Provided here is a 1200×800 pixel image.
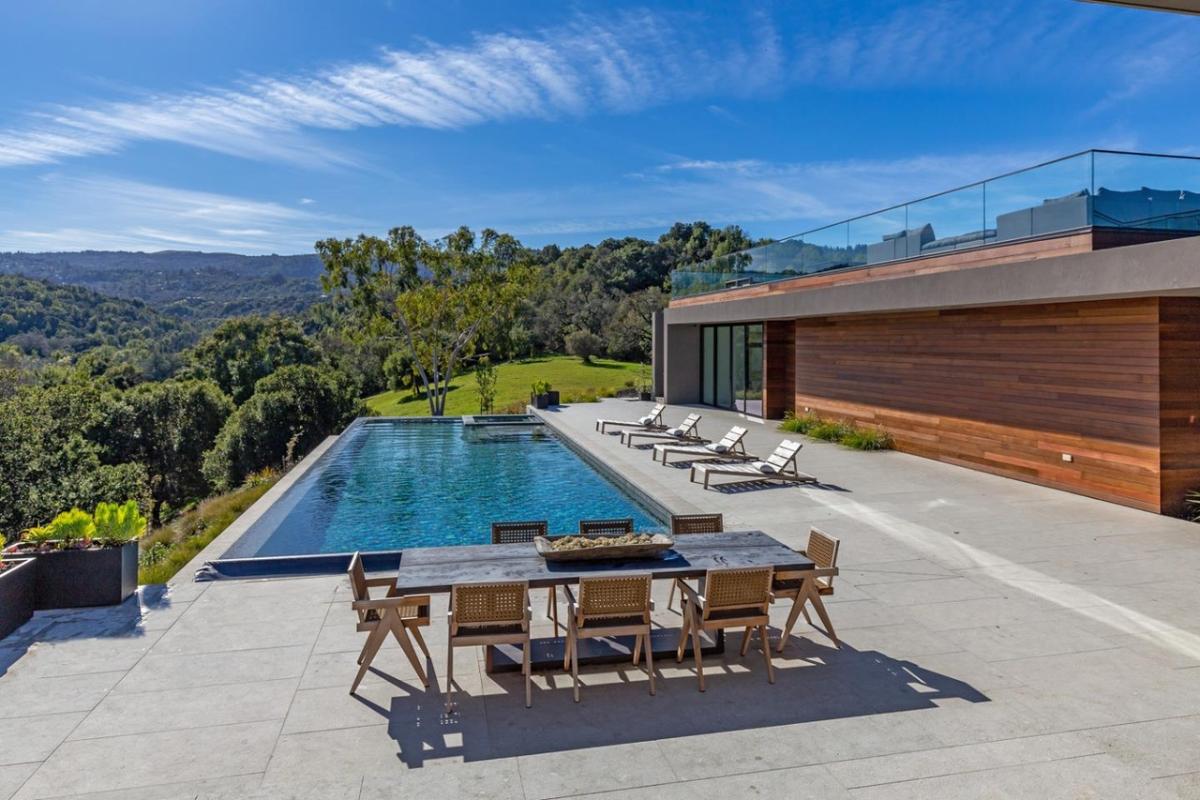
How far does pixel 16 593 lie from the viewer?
235 inches

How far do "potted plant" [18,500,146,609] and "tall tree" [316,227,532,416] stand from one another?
80.2 feet

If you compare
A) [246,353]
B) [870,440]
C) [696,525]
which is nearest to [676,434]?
[870,440]

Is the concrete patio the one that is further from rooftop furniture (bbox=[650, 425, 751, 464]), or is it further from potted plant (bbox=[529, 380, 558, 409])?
potted plant (bbox=[529, 380, 558, 409])

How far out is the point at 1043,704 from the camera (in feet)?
15.1

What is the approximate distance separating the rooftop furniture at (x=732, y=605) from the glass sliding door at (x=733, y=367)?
677 inches

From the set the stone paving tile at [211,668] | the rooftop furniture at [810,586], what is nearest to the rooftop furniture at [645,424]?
the rooftop furniture at [810,586]

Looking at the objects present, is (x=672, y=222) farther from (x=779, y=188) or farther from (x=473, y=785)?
(x=473, y=785)

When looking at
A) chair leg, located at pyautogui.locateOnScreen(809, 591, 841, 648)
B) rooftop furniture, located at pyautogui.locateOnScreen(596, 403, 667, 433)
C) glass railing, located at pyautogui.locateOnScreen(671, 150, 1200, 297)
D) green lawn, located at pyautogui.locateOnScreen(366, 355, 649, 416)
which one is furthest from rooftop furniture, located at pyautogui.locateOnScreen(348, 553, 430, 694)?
green lawn, located at pyautogui.locateOnScreen(366, 355, 649, 416)

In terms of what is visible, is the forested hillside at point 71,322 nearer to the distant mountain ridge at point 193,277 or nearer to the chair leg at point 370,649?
the distant mountain ridge at point 193,277

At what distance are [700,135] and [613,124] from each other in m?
5.96

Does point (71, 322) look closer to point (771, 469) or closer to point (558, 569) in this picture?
point (771, 469)

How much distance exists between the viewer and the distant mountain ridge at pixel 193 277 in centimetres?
10325

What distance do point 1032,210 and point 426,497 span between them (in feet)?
34.7

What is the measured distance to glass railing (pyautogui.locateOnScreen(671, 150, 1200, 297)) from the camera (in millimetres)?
10258
